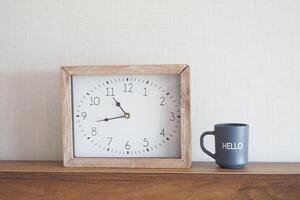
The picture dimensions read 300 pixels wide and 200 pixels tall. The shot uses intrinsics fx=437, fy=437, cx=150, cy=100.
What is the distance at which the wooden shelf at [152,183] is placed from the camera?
75cm

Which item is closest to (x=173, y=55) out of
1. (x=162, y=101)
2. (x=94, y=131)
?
(x=162, y=101)

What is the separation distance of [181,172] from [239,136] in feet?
0.41

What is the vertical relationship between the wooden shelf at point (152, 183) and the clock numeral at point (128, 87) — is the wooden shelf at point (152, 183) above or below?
below

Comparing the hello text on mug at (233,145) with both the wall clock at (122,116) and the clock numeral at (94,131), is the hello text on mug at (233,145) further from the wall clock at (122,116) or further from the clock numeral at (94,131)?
the clock numeral at (94,131)

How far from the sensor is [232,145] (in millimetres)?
784

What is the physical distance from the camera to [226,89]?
89cm

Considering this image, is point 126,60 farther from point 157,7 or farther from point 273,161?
point 273,161

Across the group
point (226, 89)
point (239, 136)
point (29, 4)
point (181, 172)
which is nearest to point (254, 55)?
point (226, 89)

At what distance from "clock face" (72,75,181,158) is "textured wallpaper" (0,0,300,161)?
88 mm

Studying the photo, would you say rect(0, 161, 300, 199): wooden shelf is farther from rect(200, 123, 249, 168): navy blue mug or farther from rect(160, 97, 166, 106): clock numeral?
rect(160, 97, 166, 106): clock numeral

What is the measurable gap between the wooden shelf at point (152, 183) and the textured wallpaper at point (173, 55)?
121mm

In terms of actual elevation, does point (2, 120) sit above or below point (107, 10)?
below

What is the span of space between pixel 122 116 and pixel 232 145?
212mm

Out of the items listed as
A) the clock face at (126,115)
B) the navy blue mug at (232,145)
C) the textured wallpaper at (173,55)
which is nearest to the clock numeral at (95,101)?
the clock face at (126,115)
